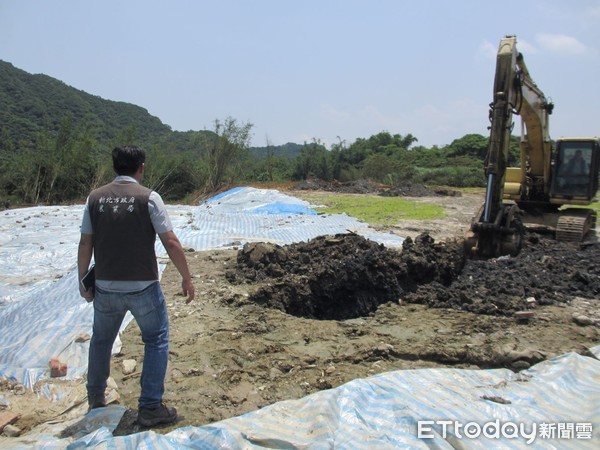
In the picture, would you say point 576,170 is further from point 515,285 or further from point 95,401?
point 95,401

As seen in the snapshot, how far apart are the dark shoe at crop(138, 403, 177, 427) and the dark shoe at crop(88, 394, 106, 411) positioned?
0.34 meters

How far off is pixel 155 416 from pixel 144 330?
54 centimetres

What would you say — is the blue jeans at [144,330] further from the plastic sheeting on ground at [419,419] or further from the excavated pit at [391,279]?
the excavated pit at [391,279]

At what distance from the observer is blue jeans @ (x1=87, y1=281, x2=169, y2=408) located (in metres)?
2.83

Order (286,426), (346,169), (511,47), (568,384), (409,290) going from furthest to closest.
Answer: (346,169) → (511,47) → (409,290) → (568,384) → (286,426)

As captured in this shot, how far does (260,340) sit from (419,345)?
1501 millimetres

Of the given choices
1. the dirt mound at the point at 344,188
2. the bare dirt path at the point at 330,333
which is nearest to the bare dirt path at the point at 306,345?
the bare dirt path at the point at 330,333

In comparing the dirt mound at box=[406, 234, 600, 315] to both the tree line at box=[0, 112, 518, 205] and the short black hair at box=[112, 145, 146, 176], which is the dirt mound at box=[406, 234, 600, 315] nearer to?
the short black hair at box=[112, 145, 146, 176]

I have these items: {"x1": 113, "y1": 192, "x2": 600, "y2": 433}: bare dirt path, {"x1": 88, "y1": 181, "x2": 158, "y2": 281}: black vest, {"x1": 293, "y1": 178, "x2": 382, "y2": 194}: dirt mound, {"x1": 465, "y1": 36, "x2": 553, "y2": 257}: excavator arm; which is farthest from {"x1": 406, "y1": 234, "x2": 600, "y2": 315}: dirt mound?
{"x1": 293, "y1": 178, "x2": 382, "y2": 194}: dirt mound

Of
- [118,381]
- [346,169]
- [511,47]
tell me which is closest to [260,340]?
[118,381]

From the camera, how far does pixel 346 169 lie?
32781 mm

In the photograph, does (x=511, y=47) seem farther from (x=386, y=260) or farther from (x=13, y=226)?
(x=13, y=226)

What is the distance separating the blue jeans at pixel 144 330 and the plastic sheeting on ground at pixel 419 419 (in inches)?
15.8

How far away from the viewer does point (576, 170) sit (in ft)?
31.7
